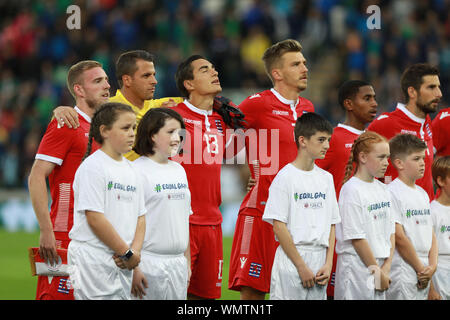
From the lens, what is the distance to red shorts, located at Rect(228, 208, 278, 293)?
6.72 m

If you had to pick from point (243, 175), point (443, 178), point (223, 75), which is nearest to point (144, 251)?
point (443, 178)

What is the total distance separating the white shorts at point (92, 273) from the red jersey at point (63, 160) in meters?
0.92

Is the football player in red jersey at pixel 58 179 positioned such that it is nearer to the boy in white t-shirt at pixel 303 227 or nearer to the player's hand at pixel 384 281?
the boy in white t-shirt at pixel 303 227

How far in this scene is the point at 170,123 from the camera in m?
5.71

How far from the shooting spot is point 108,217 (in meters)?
5.31

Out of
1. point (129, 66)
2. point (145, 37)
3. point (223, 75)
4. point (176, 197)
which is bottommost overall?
point (176, 197)

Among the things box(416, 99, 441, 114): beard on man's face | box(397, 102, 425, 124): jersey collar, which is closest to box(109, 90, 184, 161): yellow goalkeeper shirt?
box(397, 102, 425, 124): jersey collar

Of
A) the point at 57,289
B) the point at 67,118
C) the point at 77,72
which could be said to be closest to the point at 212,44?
the point at 77,72

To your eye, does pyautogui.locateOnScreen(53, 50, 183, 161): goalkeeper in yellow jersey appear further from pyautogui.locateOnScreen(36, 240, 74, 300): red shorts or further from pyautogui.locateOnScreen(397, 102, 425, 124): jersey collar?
pyautogui.locateOnScreen(397, 102, 425, 124): jersey collar

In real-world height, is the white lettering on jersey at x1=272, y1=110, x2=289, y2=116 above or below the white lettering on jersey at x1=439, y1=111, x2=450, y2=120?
below

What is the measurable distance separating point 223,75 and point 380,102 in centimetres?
378

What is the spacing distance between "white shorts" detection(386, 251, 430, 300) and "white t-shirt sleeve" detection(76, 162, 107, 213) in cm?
254

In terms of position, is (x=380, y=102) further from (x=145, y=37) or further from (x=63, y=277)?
(x=63, y=277)

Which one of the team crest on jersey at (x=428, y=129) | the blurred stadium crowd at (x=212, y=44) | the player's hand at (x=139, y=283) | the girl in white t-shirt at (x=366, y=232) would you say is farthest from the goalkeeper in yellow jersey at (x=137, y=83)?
the blurred stadium crowd at (x=212, y=44)
